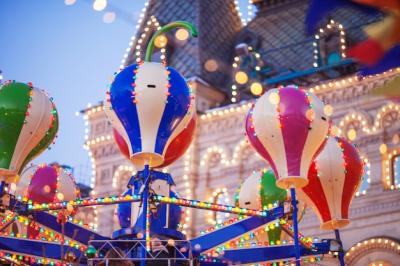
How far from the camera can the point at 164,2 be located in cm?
2498

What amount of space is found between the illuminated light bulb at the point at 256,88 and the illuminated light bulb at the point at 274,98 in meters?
8.91

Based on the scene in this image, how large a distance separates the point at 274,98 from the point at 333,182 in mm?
2175

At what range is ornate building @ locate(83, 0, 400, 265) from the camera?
18.2 m

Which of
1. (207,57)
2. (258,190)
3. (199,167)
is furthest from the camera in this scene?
(207,57)

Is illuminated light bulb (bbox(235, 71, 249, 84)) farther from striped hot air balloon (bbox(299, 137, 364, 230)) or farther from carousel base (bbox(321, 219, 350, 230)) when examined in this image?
carousel base (bbox(321, 219, 350, 230))

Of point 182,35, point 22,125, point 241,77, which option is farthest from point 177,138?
point 182,35

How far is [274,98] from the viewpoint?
1197cm

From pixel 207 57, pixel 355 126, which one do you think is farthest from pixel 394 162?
pixel 207 57

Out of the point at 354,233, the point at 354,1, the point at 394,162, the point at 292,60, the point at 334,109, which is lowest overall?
the point at 354,1

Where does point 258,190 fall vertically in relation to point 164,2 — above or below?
below

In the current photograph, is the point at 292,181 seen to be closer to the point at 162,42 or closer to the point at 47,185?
the point at 47,185

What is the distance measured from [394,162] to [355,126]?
1.42m

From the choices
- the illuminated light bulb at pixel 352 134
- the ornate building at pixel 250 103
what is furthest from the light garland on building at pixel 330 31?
the illuminated light bulb at pixel 352 134

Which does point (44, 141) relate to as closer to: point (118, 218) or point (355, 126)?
point (118, 218)
